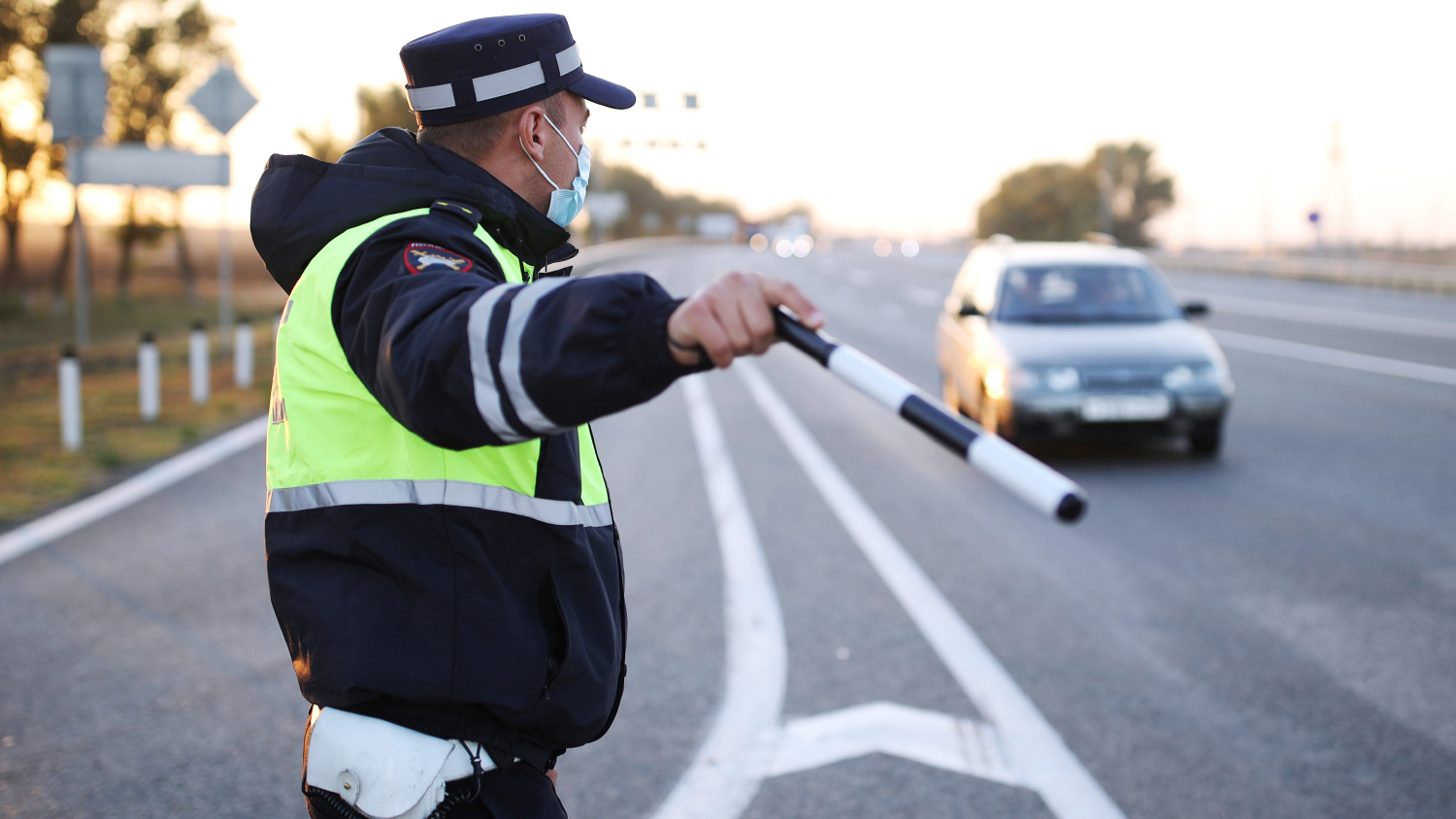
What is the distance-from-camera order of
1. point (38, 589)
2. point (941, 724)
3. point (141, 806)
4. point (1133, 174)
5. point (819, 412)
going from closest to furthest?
point (141, 806) < point (941, 724) < point (38, 589) < point (819, 412) < point (1133, 174)

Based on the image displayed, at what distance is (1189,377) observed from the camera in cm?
934

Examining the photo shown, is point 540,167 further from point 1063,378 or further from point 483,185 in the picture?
point 1063,378

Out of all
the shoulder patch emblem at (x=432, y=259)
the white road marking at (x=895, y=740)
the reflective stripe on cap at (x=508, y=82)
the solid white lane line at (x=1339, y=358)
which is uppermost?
the reflective stripe on cap at (x=508, y=82)

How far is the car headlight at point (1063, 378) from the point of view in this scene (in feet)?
30.5

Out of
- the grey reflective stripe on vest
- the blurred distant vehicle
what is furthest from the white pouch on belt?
the blurred distant vehicle

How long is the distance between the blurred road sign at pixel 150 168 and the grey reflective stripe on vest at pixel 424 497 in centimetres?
1567

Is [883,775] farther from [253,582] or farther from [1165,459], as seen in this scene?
[1165,459]

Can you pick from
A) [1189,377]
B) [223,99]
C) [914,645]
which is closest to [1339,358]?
[1189,377]

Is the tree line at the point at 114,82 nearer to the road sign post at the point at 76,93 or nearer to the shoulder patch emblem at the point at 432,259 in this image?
the road sign post at the point at 76,93

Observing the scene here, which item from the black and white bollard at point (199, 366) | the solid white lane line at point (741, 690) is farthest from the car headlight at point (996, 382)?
the black and white bollard at point (199, 366)

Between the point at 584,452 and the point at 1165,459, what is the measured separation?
8.69 meters

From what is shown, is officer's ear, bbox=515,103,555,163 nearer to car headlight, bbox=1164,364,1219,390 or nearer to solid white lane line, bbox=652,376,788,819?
solid white lane line, bbox=652,376,788,819

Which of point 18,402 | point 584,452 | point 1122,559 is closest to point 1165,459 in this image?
point 1122,559

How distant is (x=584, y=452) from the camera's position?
1.98 m
